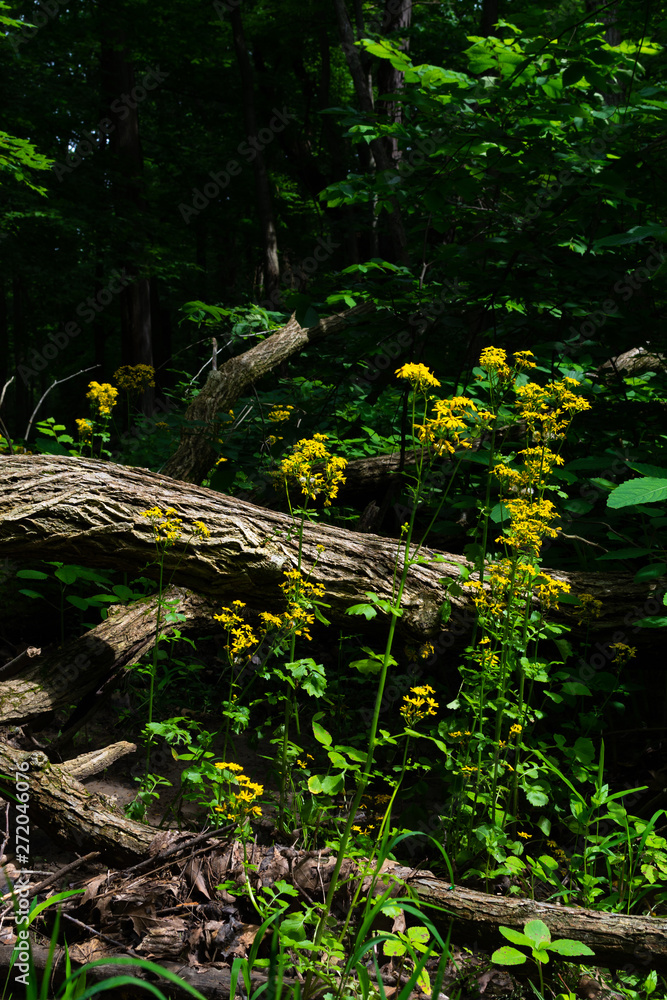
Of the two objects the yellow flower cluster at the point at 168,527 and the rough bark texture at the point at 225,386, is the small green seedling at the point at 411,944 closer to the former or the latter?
the yellow flower cluster at the point at 168,527

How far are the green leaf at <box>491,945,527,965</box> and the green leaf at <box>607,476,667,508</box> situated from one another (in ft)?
4.18

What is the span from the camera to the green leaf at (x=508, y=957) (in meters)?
1.65

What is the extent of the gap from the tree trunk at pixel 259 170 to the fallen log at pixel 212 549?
741 cm

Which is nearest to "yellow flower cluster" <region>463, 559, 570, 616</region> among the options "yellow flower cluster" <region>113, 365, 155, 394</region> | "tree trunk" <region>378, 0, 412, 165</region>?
"yellow flower cluster" <region>113, 365, 155, 394</region>

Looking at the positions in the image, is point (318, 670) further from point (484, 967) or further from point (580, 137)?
point (580, 137)

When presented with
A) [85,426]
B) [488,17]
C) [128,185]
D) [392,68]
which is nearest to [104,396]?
[85,426]

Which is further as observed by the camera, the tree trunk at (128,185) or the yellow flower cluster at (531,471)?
the tree trunk at (128,185)

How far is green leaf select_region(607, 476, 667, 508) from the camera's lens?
6.66 ft

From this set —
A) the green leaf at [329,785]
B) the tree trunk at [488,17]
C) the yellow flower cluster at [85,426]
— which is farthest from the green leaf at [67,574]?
the tree trunk at [488,17]

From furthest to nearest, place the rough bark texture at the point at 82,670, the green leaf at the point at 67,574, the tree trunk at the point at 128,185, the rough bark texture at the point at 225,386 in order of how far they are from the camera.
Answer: the tree trunk at the point at 128,185 → the rough bark texture at the point at 225,386 → the green leaf at the point at 67,574 → the rough bark texture at the point at 82,670

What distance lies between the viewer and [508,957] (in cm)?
167

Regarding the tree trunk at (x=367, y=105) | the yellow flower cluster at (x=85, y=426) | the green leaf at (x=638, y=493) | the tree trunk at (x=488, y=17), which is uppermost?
the tree trunk at (x=488, y=17)

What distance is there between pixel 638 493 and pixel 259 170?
10109 mm

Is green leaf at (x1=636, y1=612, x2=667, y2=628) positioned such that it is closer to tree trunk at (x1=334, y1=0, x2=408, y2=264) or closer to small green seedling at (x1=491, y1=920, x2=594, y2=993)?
small green seedling at (x1=491, y1=920, x2=594, y2=993)
